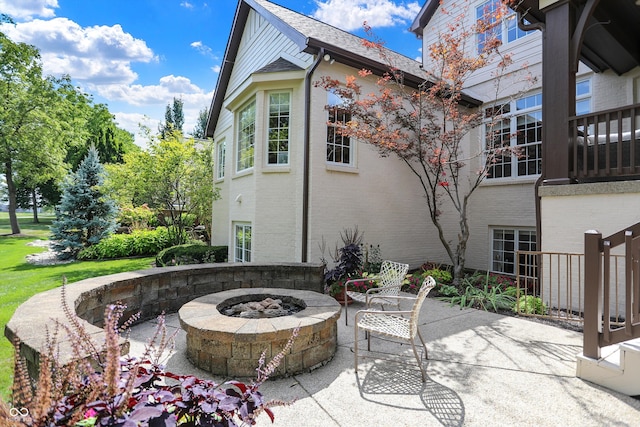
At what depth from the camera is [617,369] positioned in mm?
2924

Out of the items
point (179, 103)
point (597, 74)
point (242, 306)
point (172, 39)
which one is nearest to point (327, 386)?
point (242, 306)

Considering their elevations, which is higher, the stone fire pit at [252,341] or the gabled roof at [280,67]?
the gabled roof at [280,67]

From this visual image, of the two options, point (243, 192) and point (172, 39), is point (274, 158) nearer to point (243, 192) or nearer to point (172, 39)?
point (243, 192)

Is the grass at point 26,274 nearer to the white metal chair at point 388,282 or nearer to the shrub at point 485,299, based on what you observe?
the white metal chair at point 388,282

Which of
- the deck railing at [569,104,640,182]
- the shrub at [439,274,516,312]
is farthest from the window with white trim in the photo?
the shrub at [439,274,516,312]

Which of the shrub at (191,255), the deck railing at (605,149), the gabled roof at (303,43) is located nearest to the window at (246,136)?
the gabled roof at (303,43)

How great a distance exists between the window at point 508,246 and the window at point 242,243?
279 inches

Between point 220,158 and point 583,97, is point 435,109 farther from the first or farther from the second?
point 220,158

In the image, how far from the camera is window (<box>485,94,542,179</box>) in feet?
29.1

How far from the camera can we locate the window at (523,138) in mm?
8875

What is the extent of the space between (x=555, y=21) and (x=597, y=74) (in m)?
3.79

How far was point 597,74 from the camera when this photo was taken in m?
8.10

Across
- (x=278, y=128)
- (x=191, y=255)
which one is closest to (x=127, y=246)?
(x=191, y=255)

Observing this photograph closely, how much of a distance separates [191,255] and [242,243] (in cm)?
198
